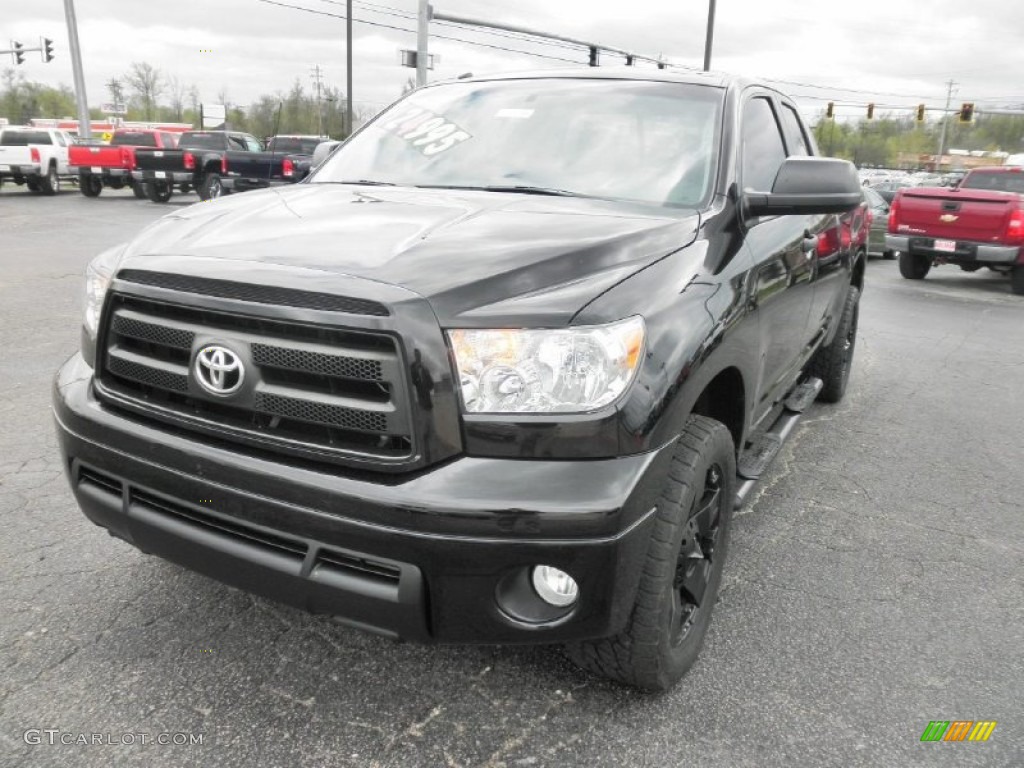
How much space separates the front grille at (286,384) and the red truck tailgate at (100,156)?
903 inches

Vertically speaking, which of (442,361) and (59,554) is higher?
(442,361)

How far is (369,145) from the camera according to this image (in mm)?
3625

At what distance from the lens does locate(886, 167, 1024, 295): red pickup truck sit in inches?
448

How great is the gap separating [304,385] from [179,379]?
382mm

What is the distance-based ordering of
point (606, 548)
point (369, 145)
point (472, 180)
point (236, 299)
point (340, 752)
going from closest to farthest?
point (606, 548) < point (236, 299) < point (340, 752) < point (472, 180) < point (369, 145)

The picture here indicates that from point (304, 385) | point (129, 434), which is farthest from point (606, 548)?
point (129, 434)

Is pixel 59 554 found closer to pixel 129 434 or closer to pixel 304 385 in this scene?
pixel 129 434

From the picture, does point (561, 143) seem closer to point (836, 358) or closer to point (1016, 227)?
point (836, 358)

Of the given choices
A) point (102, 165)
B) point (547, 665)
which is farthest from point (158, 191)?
point (547, 665)

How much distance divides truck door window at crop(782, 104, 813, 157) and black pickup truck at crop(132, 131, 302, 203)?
48.0 ft

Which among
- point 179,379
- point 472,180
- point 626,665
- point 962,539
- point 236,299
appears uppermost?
point 472,180

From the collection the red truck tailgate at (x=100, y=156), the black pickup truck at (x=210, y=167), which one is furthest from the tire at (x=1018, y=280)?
the red truck tailgate at (x=100, y=156)

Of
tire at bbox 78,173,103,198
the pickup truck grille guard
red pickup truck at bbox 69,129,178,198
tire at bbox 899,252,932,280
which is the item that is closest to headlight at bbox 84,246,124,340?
the pickup truck grille guard

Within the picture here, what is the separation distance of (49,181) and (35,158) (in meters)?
1.18
